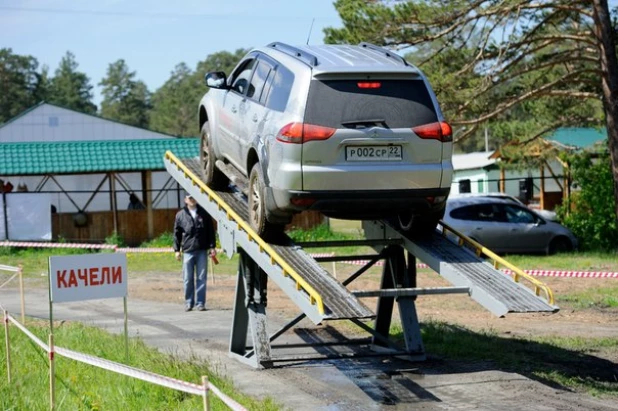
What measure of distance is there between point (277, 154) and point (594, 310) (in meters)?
8.09

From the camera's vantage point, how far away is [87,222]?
32.6m

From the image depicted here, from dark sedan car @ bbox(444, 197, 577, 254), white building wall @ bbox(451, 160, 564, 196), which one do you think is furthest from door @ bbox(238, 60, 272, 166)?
white building wall @ bbox(451, 160, 564, 196)

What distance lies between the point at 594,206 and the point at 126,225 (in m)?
14.9

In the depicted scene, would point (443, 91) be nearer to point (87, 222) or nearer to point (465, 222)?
point (465, 222)

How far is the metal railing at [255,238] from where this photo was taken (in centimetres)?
905

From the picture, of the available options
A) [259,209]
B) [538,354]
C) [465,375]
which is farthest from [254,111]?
[538,354]

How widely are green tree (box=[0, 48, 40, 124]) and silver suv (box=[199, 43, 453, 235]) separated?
339 ft

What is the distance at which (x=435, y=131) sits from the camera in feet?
33.3

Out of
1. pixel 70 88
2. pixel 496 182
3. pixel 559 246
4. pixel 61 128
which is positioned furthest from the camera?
pixel 70 88

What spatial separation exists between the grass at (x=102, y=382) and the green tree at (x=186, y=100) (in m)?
92.5

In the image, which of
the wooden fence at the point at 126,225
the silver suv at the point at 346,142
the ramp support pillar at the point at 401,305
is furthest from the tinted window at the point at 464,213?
the silver suv at the point at 346,142

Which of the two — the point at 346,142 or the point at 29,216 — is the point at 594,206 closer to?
the point at 29,216

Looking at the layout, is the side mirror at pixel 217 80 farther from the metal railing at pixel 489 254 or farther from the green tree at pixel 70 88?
the green tree at pixel 70 88

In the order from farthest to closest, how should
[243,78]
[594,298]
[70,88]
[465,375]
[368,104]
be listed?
[70,88]
[594,298]
[243,78]
[465,375]
[368,104]
